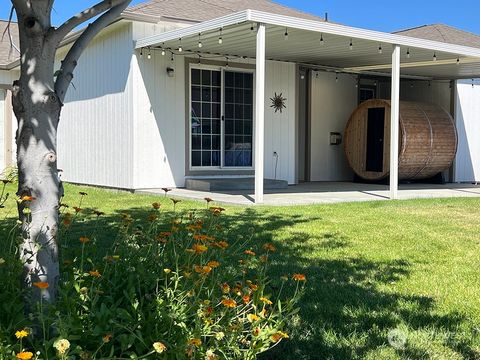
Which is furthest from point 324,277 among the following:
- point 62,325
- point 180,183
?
point 180,183

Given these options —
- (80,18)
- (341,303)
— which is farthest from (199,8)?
(80,18)

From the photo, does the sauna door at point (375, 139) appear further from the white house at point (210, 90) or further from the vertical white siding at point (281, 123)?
the vertical white siding at point (281, 123)

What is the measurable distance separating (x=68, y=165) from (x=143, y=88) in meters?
3.43

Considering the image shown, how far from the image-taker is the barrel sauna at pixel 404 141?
43.1ft

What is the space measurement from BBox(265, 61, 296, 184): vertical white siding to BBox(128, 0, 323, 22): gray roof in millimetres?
1841

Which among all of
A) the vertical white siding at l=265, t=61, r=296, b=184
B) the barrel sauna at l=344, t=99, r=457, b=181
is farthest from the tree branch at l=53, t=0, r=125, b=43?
the barrel sauna at l=344, t=99, r=457, b=181

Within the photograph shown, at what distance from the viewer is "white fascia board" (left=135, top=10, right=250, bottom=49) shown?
848cm

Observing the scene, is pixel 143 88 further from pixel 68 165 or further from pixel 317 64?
pixel 317 64

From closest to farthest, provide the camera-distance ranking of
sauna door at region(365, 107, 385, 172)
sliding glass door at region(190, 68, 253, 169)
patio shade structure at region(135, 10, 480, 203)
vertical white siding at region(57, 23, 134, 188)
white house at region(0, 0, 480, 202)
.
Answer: patio shade structure at region(135, 10, 480, 203) < white house at region(0, 0, 480, 202) < vertical white siding at region(57, 23, 134, 188) < sliding glass door at region(190, 68, 253, 169) < sauna door at region(365, 107, 385, 172)

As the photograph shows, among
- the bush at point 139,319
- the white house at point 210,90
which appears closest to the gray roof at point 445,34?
the white house at point 210,90

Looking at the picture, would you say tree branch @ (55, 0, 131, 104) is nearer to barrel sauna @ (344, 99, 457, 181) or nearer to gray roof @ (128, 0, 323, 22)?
gray roof @ (128, 0, 323, 22)

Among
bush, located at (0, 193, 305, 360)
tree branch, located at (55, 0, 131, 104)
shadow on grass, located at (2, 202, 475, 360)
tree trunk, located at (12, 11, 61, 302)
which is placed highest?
tree branch, located at (55, 0, 131, 104)

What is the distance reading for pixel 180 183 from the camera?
38.1 feet

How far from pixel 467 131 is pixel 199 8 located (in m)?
8.02
